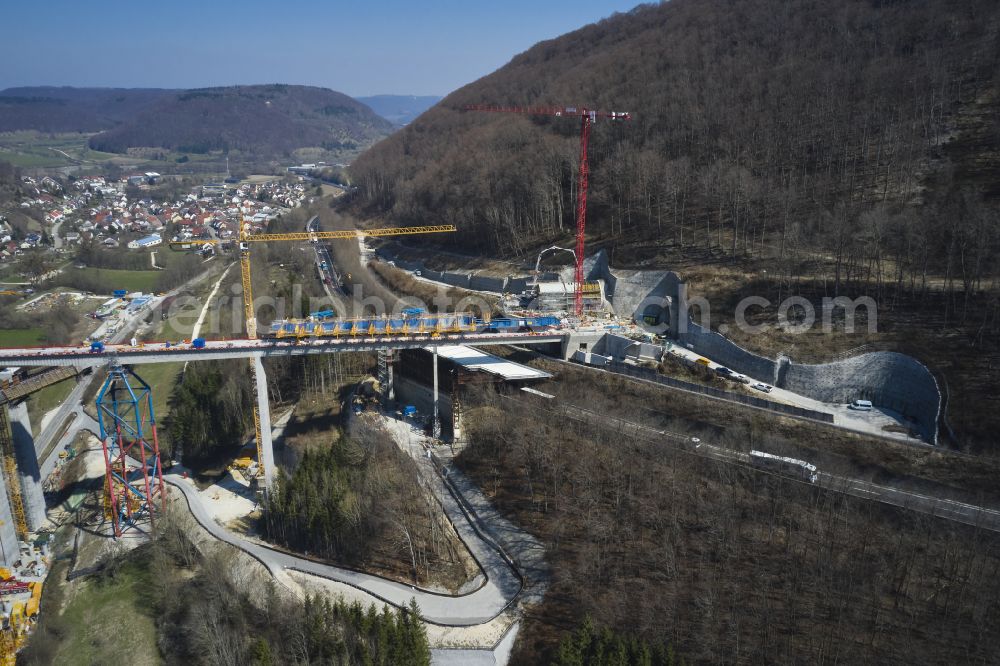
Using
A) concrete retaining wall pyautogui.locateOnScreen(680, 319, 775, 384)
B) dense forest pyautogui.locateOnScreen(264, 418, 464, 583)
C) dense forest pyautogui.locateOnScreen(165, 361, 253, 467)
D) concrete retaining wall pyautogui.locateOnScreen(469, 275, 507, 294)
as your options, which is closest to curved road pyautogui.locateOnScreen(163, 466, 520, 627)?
dense forest pyautogui.locateOnScreen(264, 418, 464, 583)

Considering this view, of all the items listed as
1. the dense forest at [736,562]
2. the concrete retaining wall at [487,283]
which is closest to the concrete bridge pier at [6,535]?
the dense forest at [736,562]

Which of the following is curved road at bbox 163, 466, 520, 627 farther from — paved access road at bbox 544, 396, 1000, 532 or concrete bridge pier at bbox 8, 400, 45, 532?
concrete bridge pier at bbox 8, 400, 45, 532

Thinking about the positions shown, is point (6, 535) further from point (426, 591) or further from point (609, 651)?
point (609, 651)

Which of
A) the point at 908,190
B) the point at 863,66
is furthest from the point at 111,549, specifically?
the point at 863,66

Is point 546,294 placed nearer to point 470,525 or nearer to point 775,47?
point 470,525

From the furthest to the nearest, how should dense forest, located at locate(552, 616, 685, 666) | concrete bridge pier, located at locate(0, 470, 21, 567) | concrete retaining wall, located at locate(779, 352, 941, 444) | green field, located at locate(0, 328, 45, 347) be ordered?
green field, located at locate(0, 328, 45, 347) < concrete bridge pier, located at locate(0, 470, 21, 567) < concrete retaining wall, located at locate(779, 352, 941, 444) < dense forest, located at locate(552, 616, 685, 666)

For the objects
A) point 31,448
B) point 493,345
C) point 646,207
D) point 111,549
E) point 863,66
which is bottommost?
point 111,549
